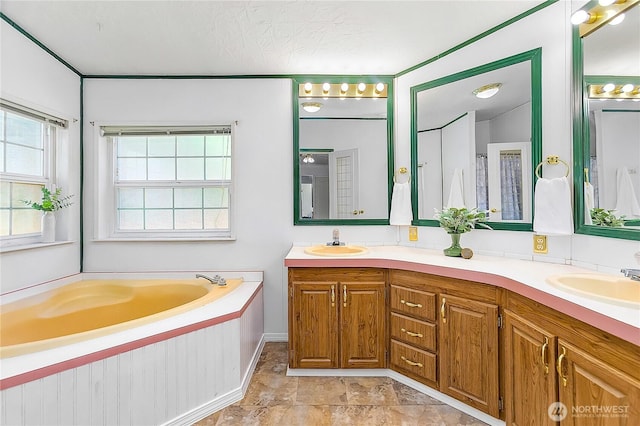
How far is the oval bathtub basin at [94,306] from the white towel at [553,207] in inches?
84.7

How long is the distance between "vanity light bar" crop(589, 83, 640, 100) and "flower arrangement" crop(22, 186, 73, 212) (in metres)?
3.74

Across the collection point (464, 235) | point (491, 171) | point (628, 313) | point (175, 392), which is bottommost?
point (175, 392)

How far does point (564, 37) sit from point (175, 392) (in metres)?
3.04

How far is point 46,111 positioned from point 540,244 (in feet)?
11.9

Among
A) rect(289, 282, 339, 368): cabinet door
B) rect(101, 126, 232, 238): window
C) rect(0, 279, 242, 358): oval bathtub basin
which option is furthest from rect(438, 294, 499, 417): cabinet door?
rect(101, 126, 232, 238): window

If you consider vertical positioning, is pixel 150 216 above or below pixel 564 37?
below

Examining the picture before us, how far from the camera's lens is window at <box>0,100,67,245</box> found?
6.78 ft

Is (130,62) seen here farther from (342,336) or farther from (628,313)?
(628,313)

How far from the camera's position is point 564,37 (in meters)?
1.74

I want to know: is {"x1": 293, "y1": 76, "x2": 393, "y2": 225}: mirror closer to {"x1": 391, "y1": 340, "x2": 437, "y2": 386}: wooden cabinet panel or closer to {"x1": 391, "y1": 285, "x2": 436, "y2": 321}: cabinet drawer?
{"x1": 391, "y1": 285, "x2": 436, "y2": 321}: cabinet drawer

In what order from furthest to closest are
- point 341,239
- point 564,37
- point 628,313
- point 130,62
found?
point 341,239 < point 130,62 < point 564,37 < point 628,313

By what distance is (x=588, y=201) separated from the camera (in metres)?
1.64

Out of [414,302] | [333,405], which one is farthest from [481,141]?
[333,405]

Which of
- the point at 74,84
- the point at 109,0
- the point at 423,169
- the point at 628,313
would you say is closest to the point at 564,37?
the point at 423,169
